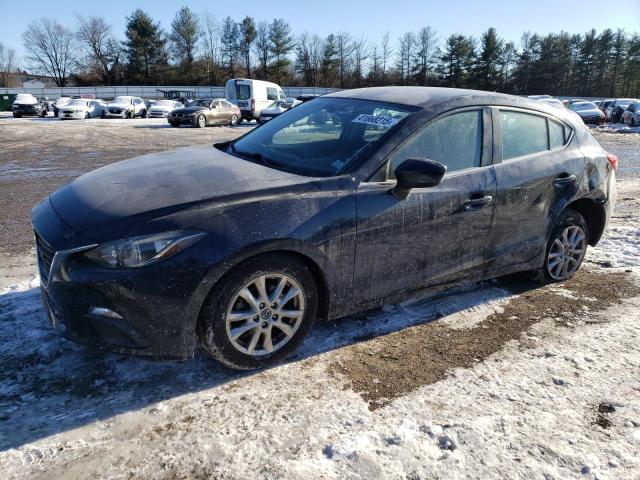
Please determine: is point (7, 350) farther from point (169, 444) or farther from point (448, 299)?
point (448, 299)

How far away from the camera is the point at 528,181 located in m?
3.88

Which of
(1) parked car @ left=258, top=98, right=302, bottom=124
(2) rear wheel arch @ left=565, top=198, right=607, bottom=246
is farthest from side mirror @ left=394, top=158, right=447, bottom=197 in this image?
(1) parked car @ left=258, top=98, right=302, bottom=124

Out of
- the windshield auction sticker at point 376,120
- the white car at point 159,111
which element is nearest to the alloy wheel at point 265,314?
the windshield auction sticker at point 376,120

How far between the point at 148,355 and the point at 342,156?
1757mm

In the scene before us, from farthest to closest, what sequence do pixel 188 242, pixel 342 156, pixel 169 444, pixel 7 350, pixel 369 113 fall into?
pixel 369 113 → pixel 342 156 → pixel 7 350 → pixel 188 242 → pixel 169 444

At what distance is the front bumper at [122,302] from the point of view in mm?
2520

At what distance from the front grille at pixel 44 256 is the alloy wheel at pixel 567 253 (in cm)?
386

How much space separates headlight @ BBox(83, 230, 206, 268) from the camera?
2531mm

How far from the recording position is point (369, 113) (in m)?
3.68

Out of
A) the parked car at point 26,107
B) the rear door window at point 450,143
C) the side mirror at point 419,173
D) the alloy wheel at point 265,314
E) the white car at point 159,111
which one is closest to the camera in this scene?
the alloy wheel at point 265,314

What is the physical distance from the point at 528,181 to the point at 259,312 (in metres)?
2.40

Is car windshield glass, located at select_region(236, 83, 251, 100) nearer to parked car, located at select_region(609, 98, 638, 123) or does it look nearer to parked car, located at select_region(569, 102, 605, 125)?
parked car, located at select_region(569, 102, 605, 125)

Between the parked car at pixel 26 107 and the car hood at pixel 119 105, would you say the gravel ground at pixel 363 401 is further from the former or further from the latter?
the parked car at pixel 26 107

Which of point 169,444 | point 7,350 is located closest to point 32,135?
point 7,350
